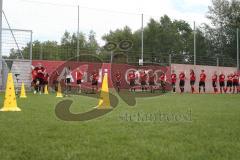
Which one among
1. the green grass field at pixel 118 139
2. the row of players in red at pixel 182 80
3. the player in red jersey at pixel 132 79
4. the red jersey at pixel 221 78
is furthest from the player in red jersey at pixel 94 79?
the green grass field at pixel 118 139

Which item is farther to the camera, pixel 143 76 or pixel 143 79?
pixel 143 76

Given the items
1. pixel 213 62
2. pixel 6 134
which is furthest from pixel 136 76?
pixel 6 134

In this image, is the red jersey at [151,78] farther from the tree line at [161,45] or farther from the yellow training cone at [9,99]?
the yellow training cone at [9,99]

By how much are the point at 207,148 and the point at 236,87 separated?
1268 inches

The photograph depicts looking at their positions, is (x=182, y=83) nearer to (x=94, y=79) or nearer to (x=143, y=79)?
(x=143, y=79)

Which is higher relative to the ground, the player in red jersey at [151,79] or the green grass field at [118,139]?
the player in red jersey at [151,79]

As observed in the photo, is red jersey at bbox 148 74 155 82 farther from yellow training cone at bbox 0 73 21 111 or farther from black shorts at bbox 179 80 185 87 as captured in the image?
yellow training cone at bbox 0 73 21 111

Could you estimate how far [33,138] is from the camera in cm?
702

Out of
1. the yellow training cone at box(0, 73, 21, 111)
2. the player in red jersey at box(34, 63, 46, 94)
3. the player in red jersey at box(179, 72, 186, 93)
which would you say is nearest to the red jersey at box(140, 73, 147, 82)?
the player in red jersey at box(179, 72, 186, 93)

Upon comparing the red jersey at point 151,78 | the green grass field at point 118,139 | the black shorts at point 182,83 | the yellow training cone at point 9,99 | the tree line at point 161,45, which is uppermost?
the tree line at point 161,45

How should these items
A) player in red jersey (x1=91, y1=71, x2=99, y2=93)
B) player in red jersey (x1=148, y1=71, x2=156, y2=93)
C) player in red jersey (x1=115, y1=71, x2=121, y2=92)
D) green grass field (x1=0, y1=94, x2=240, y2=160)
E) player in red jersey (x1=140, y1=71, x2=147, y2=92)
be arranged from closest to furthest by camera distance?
green grass field (x1=0, y1=94, x2=240, y2=160) → player in red jersey (x1=91, y1=71, x2=99, y2=93) → player in red jersey (x1=115, y1=71, x2=121, y2=92) → player in red jersey (x1=140, y1=71, x2=147, y2=92) → player in red jersey (x1=148, y1=71, x2=156, y2=93)

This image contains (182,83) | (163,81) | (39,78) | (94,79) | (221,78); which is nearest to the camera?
(39,78)

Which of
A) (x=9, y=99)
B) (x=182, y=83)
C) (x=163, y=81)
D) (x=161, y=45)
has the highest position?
(x=161, y=45)

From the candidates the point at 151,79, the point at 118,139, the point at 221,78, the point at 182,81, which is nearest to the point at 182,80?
the point at 182,81
